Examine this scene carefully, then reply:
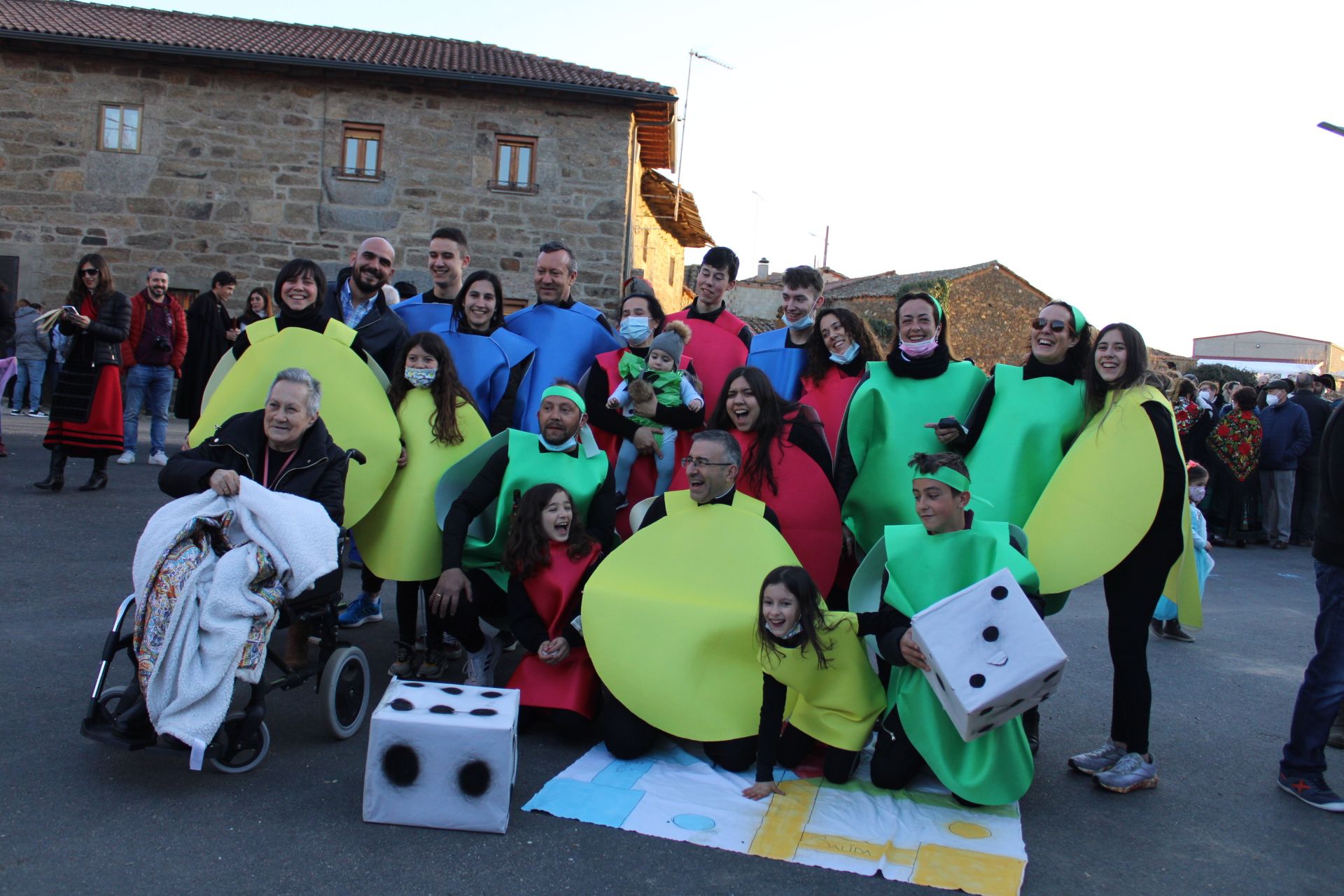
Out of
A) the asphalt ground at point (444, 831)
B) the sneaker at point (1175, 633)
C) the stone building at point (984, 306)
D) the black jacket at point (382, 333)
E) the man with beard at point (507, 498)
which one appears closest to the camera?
the asphalt ground at point (444, 831)

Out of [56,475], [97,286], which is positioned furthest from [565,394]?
[56,475]

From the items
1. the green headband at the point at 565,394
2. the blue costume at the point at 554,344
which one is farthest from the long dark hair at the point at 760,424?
the blue costume at the point at 554,344

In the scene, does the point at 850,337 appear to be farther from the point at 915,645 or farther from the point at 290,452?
the point at 290,452

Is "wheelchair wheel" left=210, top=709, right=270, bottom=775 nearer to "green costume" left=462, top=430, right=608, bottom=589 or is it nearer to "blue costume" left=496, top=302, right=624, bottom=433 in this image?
"green costume" left=462, top=430, right=608, bottom=589

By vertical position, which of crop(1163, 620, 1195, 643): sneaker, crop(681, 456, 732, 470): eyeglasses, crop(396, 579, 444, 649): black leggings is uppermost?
crop(681, 456, 732, 470): eyeglasses

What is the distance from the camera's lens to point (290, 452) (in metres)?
4.10

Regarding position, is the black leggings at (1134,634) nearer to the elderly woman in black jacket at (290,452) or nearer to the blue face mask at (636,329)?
the blue face mask at (636,329)

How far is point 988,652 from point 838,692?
2.24 feet

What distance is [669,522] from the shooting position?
13.9 feet

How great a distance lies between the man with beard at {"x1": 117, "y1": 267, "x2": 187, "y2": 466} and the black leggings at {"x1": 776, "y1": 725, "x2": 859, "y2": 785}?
25.4 feet

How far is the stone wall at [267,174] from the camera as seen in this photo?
1738 centimetres

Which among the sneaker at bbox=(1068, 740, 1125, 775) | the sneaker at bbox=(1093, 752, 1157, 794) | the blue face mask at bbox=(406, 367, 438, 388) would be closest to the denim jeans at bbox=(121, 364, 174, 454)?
the blue face mask at bbox=(406, 367, 438, 388)

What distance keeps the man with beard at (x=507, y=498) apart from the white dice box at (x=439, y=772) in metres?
1.17

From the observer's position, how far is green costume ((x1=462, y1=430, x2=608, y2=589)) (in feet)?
15.0
